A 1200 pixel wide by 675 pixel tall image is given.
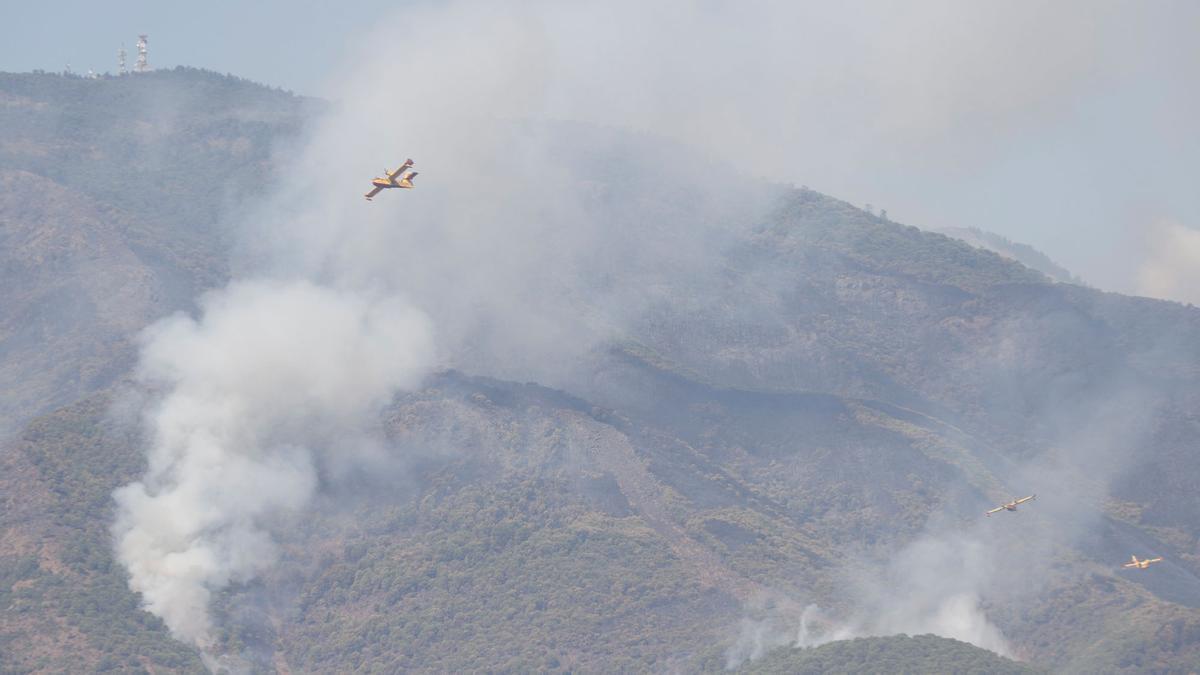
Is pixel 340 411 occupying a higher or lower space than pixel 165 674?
higher

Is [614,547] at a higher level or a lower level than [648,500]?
lower

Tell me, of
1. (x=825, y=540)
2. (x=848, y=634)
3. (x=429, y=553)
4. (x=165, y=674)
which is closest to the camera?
(x=165, y=674)

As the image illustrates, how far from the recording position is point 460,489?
180375mm

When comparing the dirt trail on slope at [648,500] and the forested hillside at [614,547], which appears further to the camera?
the dirt trail on slope at [648,500]

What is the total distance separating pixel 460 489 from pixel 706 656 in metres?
38.7

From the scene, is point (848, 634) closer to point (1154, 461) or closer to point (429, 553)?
point (429, 553)

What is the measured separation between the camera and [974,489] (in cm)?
19000

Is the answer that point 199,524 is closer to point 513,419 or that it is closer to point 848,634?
point 513,419

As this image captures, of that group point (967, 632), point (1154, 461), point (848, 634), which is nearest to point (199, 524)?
point (848, 634)

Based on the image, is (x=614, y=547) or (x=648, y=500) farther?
(x=648, y=500)

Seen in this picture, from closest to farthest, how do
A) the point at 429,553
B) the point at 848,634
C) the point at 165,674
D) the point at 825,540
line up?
the point at 165,674 < the point at 848,634 < the point at 429,553 < the point at 825,540

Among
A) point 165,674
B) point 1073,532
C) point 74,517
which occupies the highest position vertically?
point 1073,532

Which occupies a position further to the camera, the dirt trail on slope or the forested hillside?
the dirt trail on slope

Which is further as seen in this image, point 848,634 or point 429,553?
point 429,553
